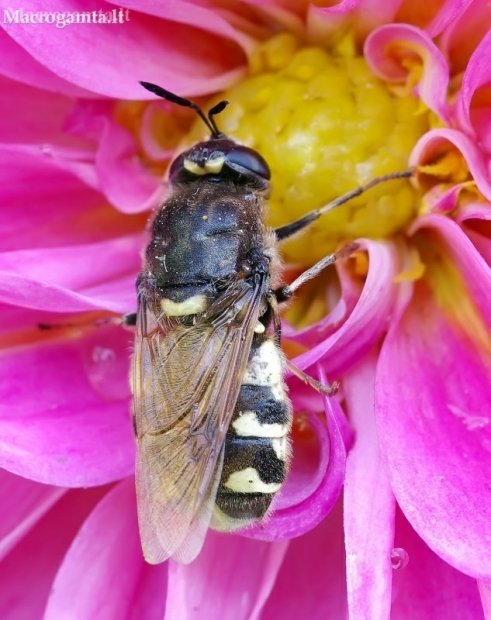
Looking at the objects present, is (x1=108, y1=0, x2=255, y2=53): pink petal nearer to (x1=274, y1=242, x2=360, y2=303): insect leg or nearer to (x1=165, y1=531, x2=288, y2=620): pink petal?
(x1=274, y1=242, x2=360, y2=303): insect leg

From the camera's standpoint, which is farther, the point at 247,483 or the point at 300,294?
the point at 300,294

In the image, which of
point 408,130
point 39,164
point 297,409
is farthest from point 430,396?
point 39,164

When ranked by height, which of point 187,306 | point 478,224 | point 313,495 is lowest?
point 313,495

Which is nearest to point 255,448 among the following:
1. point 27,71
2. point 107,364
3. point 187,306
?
point 187,306

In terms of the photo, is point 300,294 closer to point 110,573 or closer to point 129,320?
point 129,320

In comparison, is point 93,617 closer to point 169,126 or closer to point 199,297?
point 199,297

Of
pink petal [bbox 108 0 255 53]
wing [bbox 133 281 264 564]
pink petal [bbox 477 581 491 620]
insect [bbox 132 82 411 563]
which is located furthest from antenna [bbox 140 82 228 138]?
pink petal [bbox 477 581 491 620]

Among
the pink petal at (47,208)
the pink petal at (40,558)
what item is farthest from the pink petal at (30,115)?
the pink petal at (40,558)
